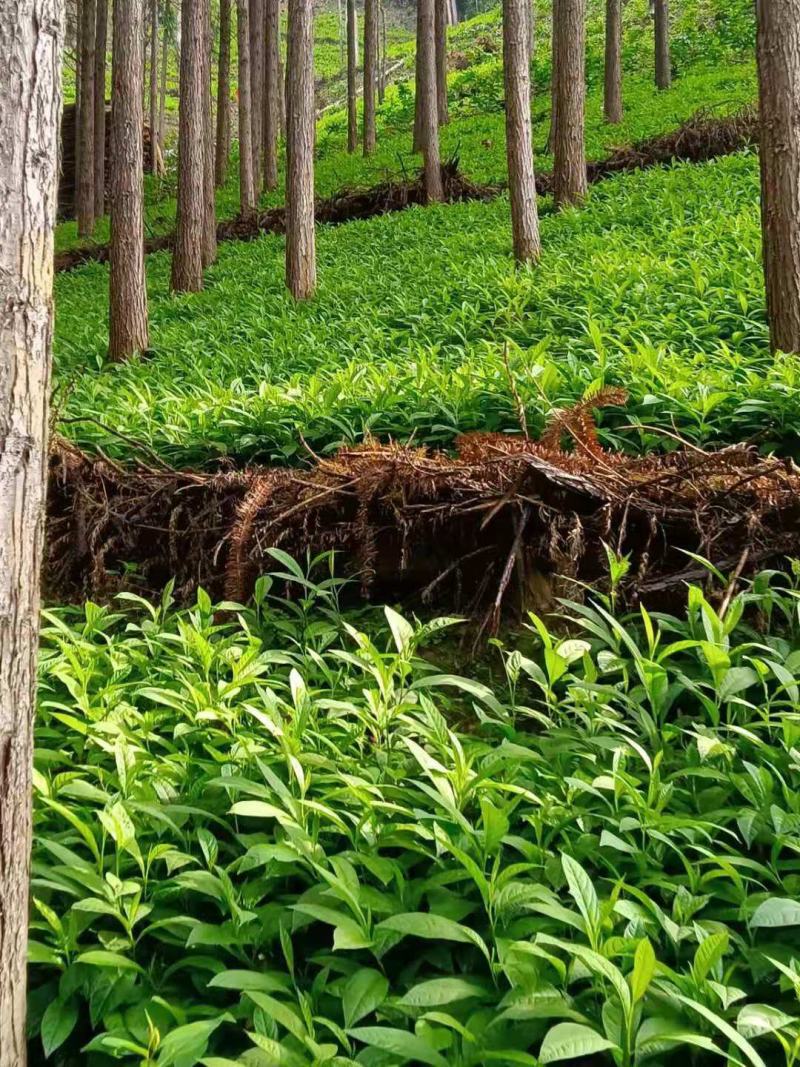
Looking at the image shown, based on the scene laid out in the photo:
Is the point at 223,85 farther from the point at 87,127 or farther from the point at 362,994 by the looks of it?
the point at 362,994

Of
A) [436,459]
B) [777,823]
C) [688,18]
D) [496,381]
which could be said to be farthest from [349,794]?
[688,18]

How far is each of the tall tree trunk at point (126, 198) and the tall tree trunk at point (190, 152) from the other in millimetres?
1818

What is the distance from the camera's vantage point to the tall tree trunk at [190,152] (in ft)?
36.1

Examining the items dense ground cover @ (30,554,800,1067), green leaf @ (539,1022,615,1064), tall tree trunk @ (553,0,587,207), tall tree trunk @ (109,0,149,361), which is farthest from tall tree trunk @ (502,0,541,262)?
green leaf @ (539,1022,615,1064)

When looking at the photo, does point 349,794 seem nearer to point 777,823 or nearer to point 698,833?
point 698,833

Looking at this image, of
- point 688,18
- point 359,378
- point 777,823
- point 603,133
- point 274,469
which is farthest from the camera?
point 688,18

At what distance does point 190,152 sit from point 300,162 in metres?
2.10

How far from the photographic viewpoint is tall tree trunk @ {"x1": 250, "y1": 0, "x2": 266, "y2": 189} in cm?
1831

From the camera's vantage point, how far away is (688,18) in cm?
2538

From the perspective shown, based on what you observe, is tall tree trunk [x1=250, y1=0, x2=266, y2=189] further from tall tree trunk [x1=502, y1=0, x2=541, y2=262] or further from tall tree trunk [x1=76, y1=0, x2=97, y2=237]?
tall tree trunk [x1=502, y1=0, x2=541, y2=262]

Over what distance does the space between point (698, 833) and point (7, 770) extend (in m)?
1.42

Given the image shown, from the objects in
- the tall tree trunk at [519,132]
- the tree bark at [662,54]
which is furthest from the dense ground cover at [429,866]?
the tree bark at [662,54]

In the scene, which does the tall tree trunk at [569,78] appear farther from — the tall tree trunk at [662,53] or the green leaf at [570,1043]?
the green leaf at [570,1043]

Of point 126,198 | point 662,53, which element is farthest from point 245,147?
point 662,53
